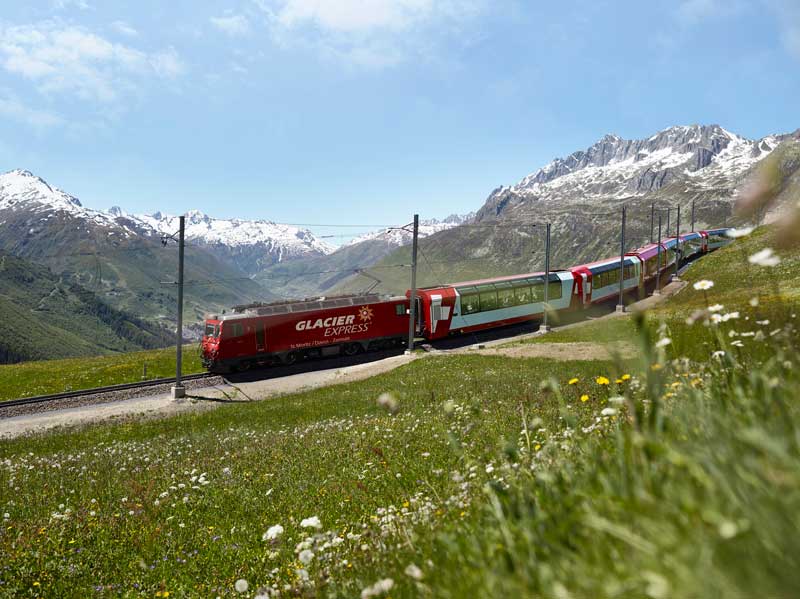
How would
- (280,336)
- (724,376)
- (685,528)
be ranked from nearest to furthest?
1. (685,528)
2. (724,376)
3. (280,336)

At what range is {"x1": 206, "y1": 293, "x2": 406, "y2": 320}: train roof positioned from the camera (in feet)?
120

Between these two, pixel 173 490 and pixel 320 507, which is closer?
pixel 320 507

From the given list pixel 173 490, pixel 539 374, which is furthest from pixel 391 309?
pixel 173 490

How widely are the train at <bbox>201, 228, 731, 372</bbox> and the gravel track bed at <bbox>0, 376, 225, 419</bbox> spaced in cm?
228

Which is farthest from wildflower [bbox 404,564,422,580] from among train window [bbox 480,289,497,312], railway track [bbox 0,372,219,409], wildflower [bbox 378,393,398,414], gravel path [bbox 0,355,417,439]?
train window [bbox 480,289,497,312]

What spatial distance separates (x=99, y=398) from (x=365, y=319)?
58.1ft

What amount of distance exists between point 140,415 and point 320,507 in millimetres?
22033

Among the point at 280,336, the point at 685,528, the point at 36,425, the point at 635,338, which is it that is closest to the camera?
the point at 685,528

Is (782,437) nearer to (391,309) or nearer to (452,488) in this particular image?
(452,488)

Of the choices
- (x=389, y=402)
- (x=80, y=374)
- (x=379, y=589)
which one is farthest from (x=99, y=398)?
(x=379, y=589)

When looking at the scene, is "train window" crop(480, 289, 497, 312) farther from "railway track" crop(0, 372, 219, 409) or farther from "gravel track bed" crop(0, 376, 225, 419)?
"railway track" crop(0, 372, 219, 409)

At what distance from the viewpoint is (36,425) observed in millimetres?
25453

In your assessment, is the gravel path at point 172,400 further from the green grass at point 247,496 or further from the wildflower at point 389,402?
the wildflower at point 389,402

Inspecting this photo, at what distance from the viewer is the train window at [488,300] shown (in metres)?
41.3
